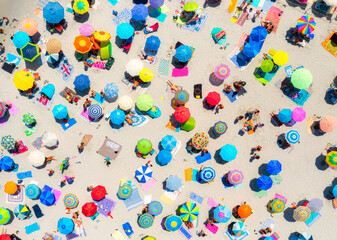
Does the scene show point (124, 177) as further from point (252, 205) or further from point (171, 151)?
point (252, 205)

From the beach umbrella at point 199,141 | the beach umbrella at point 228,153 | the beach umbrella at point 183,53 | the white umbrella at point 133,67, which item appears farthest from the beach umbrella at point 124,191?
the beach umbrella at point 183,53

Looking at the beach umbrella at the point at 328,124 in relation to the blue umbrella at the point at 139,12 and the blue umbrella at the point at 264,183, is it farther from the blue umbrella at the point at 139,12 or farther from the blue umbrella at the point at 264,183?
the blue umbrella at the point at 139,12

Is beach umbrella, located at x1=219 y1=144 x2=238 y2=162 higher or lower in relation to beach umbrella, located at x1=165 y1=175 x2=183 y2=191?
higher

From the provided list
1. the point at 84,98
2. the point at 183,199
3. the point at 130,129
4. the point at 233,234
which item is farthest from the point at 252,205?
the point at 84,98

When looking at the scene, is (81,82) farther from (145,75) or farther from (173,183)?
(173,183)

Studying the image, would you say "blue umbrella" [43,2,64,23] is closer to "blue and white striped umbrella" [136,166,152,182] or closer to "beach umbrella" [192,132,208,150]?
"blue and white striped umbrella" [136,166,152,182]

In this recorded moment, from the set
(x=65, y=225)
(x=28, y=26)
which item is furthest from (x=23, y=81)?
(x=65, y=225)

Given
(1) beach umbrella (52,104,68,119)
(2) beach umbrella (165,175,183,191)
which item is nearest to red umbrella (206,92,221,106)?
(2) beach umbrella (165,175,183,191)
